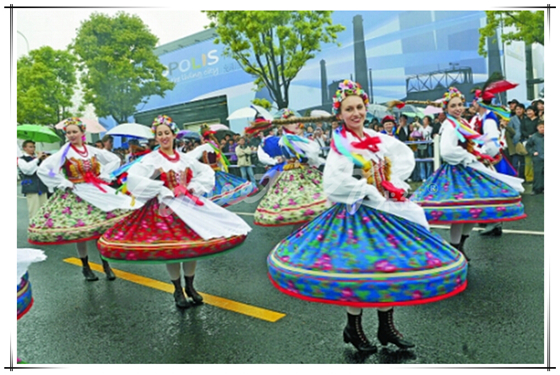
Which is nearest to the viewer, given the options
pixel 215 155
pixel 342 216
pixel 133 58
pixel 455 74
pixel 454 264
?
pixel 454 264

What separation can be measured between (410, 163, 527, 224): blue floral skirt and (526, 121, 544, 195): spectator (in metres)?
5.33

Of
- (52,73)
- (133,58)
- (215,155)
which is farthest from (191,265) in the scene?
(52,73)

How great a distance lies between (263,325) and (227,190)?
517cm

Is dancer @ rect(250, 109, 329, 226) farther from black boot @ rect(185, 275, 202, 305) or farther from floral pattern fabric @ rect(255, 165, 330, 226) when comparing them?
black boot @ rect(185, 275, 202, 305)

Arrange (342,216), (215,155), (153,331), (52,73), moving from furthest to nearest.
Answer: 1. (52,73)
2. (215,155)
3. (153,331)
4. (342,216)

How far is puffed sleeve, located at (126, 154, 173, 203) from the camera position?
4996 mm

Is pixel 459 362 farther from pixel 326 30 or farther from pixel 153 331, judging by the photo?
pixel 326 30

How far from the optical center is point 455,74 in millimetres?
16625

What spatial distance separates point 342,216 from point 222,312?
1830 mm

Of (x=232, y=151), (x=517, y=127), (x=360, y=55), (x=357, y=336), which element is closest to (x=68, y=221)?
(x=357, y=336)

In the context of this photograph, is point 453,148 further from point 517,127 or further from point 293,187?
point 517,127

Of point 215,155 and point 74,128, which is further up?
point 74,128

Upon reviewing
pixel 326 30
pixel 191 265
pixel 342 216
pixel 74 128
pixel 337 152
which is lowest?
A: pixel 191 265

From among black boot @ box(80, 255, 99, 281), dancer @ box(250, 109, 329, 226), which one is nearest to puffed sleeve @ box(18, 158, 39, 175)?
black boot @ box(80, 255, 99, 281)
